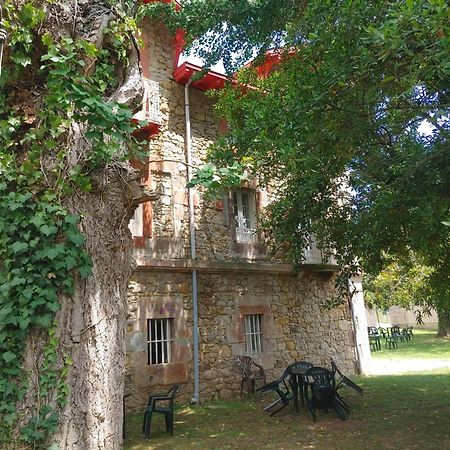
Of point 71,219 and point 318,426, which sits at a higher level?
point 71,219

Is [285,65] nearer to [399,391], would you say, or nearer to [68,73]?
[68,73]

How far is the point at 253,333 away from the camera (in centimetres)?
995

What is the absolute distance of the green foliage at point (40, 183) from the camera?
8.79 feet

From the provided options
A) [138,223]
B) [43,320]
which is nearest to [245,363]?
[138,223]

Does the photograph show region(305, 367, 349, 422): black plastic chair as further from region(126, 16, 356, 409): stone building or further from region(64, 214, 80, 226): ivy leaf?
region(64, 214, 80, 226): ivy leaf

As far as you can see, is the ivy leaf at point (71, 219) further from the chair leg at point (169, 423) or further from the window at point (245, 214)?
the window at point (245, 214)

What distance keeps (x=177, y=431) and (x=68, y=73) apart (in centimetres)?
549

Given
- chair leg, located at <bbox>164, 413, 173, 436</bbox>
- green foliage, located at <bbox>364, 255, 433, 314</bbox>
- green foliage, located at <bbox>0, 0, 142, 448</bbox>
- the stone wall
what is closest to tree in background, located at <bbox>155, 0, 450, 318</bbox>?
green foliage, located at <bbox>0, 0, 142, 448</bbox>

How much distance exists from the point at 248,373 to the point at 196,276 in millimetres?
2359

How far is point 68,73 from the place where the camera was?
109 inches

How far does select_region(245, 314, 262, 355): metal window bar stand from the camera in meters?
9.80

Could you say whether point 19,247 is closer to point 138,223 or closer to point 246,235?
point 138,223

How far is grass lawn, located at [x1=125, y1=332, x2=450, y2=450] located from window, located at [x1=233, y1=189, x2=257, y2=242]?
3.60 meters

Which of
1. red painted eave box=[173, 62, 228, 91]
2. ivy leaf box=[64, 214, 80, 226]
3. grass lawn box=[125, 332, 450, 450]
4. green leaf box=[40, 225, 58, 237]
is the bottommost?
grass lawn box=[125, 332, 450, 450]
